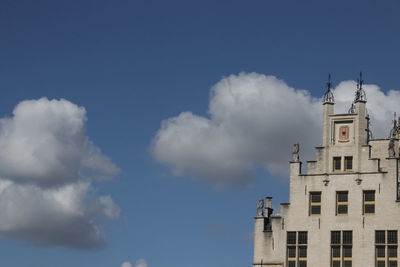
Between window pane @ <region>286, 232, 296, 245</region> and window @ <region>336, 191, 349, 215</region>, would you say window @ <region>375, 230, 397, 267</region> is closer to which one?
window @ <region>336, 191, 349, 215</region>

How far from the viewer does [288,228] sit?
6278 centimetres

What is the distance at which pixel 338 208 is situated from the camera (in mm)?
62125

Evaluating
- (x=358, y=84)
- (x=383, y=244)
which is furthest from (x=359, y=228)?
(x=358, y=84)

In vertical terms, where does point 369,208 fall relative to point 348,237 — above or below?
above

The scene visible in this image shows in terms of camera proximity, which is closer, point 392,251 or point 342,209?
point 392,251

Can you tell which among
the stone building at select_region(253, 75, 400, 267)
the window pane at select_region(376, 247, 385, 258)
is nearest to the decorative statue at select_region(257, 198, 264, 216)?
the stone building at select_region(253, 75, 400, 267)

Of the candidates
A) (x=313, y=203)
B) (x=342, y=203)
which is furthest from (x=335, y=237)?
(x=313, y=203)

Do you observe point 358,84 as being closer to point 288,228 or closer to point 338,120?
point 338,120

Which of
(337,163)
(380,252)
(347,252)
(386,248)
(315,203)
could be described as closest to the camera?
(386,248)

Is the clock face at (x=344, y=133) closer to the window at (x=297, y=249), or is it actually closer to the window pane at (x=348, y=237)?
the window pane at (x=348, y=237)

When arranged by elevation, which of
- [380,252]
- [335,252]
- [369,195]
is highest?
[369,195]

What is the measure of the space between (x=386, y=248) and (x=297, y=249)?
6068mm

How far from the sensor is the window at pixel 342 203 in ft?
203

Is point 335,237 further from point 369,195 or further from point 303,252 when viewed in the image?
point 369,195
